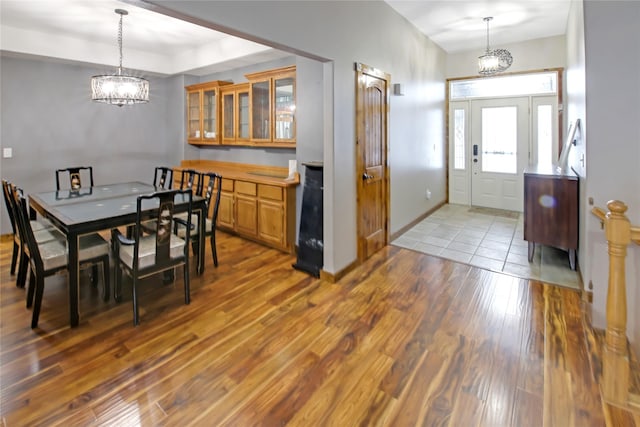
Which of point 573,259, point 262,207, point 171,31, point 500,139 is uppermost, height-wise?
point 171,31

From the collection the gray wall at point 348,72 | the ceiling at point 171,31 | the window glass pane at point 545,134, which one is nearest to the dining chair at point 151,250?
the gray wall at point 348,72

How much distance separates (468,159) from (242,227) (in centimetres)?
457

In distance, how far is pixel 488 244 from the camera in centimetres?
457

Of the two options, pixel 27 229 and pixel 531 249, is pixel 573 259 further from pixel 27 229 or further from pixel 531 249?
pixel 27 229

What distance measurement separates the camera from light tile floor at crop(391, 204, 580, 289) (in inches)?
145

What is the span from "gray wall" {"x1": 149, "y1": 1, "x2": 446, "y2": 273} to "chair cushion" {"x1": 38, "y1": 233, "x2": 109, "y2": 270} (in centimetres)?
198

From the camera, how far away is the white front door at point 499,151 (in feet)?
20.3

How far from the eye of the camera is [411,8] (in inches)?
171

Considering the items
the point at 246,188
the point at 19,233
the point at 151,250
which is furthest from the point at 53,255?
the point at 246,188

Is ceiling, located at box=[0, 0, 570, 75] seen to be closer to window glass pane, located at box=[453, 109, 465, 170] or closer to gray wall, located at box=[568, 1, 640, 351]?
window glass pane, located at box=[453, 109, 465, 170]

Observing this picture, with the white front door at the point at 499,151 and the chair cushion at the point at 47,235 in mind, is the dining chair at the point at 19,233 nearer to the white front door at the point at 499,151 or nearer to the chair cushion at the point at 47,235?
the chair cushion at the point at 47,235

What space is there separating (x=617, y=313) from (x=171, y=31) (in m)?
5.34

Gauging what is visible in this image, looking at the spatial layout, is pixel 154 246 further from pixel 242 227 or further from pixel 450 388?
pixel 450 388

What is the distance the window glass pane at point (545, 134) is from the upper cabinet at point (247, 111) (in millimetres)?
4338
